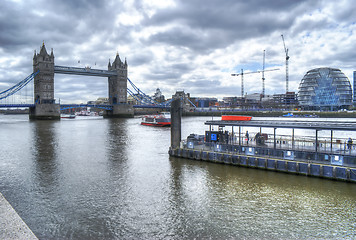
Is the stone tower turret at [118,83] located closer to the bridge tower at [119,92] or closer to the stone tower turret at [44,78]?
the bridge tower at [119,92]

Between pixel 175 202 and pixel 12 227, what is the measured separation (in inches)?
381

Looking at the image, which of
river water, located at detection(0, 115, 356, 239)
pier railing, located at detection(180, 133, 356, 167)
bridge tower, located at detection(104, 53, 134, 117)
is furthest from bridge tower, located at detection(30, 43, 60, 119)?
pier railing, located at detection(180, 133, 356, 167)

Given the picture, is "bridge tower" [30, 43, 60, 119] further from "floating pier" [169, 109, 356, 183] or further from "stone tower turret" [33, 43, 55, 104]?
"floating pier" [169, 109, 356, 183]

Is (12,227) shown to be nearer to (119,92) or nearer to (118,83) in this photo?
(119,92)

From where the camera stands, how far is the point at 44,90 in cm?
12231

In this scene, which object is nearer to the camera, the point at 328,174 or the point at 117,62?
the point at 328,174

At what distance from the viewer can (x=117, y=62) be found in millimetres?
160000

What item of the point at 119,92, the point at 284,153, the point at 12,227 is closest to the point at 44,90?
the point at 119,92

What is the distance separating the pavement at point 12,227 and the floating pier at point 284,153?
19683mm

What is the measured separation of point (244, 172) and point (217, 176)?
8.98 ft

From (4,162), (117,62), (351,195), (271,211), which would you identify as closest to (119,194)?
(271,211)

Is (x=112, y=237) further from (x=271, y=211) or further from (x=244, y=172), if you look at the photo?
(x=244, y=172)

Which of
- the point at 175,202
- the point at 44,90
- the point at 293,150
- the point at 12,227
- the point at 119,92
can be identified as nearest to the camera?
the point at 12,227

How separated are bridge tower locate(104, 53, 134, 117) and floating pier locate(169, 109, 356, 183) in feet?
404
